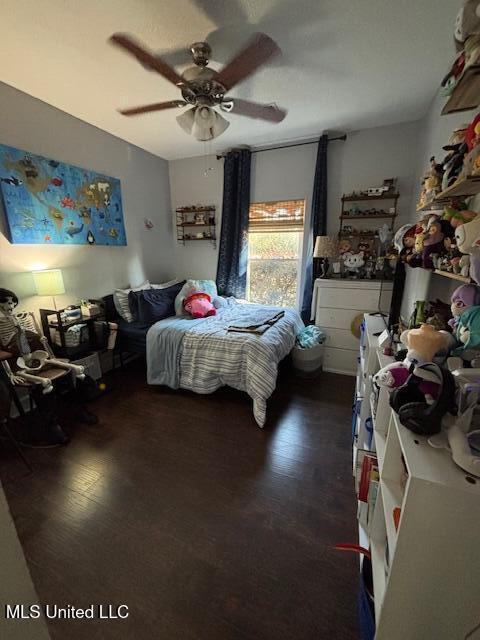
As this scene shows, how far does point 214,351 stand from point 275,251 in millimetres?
1939

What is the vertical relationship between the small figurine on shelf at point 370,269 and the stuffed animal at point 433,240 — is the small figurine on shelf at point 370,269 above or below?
below

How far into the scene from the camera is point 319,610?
3.55 feet

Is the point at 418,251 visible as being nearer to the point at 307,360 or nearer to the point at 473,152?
the point at 473,152

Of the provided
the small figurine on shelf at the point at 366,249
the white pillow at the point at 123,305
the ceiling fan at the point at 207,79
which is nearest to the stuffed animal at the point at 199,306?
the white pillow at the point at 123,305

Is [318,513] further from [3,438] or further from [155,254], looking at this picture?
[155,254]

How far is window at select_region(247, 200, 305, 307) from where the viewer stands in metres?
3.51

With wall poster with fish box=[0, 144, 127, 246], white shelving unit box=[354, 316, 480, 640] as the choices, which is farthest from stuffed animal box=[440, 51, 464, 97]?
wall poster with fish box=[0, 144, 127, 246]

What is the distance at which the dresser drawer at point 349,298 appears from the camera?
2865 mm

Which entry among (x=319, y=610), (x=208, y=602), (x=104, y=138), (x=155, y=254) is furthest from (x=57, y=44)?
(x=319, y=610)

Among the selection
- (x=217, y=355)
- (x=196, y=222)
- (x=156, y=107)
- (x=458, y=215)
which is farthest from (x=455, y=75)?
(x=196, y=222)

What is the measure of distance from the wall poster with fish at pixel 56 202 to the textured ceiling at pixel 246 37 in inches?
21.8

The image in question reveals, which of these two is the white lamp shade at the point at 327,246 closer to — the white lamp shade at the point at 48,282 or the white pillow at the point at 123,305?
the white pillow at the point at 123,305

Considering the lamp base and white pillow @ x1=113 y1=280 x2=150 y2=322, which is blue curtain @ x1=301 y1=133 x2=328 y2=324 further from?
white pillow @ x1=113 y1=280 x2=150 y2=322

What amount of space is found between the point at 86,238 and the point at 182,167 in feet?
6.37
